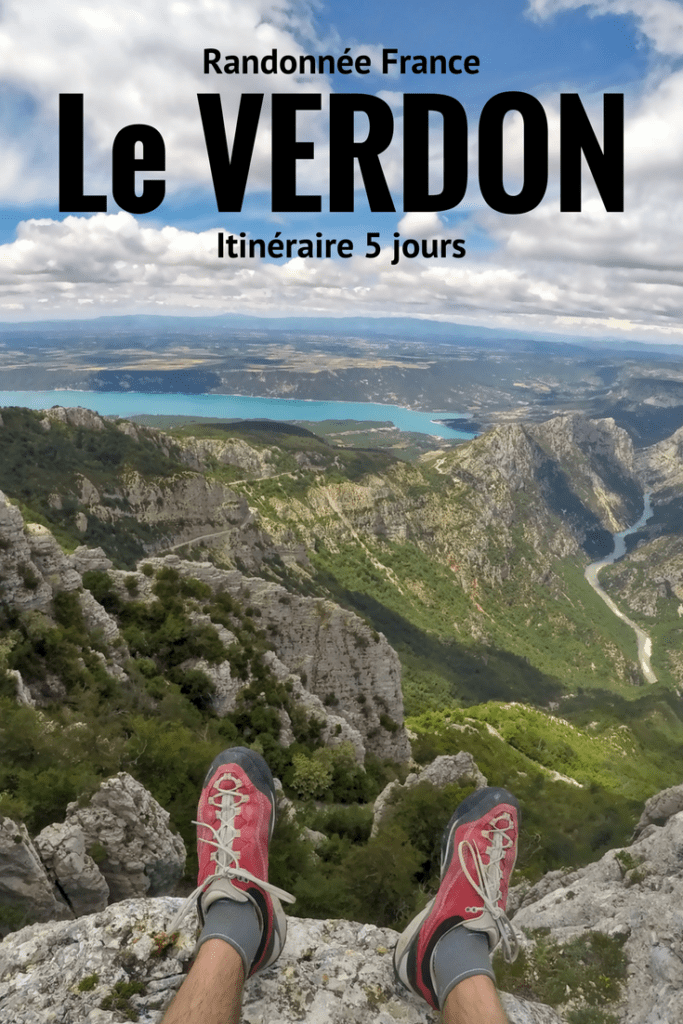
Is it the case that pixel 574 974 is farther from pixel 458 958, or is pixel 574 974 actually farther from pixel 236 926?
pixel 236 926

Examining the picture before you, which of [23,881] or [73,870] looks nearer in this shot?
[23,881]

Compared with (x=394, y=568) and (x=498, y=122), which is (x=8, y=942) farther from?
(x=394, y=568)

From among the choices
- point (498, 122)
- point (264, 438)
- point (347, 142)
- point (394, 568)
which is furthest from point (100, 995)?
Result: point (264, 438)

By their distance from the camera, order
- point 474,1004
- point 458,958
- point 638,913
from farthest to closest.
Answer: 1. point 638,913
2. point 458,958
3. point 474,1004

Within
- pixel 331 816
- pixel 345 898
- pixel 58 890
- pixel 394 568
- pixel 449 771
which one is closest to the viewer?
pixel 58 890

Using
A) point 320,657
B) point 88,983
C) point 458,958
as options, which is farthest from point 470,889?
point 320,657

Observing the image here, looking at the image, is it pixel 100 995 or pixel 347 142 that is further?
pixel 347 142
